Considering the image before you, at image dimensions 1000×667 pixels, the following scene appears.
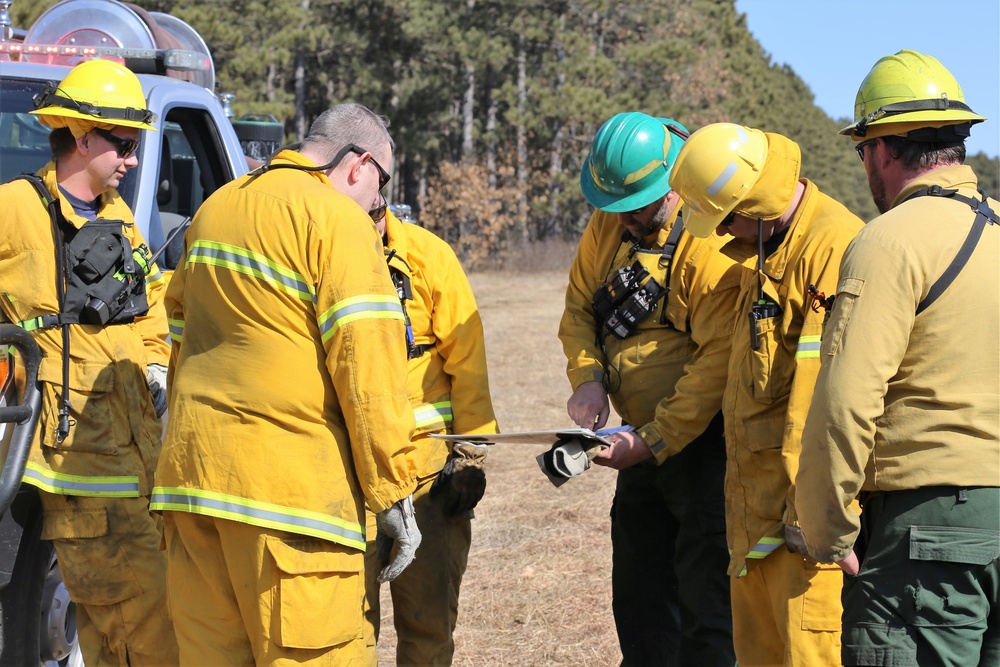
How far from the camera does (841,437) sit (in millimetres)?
2469

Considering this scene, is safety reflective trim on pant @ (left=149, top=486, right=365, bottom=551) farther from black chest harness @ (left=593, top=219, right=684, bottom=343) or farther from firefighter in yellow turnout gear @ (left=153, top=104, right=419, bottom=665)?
black chest harness @ (left=593, top=219, right=684, bottom=343)

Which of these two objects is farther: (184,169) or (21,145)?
(184,169)

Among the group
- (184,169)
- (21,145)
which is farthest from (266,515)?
(184,169)

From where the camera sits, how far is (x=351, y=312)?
2686 mm

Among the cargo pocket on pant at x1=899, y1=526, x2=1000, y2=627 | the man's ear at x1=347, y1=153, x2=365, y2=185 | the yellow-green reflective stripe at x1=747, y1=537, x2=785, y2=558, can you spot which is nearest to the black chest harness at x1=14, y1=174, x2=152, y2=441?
the man's ear at x1=347, y1=153, x2=365, y2=185

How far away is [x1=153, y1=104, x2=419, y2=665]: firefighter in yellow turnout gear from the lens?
8.85 feet

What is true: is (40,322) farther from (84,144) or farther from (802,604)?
(802,604)

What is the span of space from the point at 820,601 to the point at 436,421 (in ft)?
4.83

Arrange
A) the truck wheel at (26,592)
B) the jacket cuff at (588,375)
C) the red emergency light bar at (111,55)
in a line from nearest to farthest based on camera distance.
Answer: the truck wheel at (26,592)
the jacket cuff at (588,375)
the red emergency light bar at (111,55)

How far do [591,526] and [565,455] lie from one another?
10.1ft

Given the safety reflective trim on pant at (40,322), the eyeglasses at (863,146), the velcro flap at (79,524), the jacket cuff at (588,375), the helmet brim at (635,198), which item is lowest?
the velcro flap at (79,524)

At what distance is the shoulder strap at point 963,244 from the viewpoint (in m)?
2.45

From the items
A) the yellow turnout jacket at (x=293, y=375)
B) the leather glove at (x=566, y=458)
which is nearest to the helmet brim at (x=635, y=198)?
the leather glove at (x=566, y=458)

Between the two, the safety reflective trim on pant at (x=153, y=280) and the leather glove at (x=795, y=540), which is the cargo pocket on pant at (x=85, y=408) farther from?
the leather glove at (x=795, y=540)
